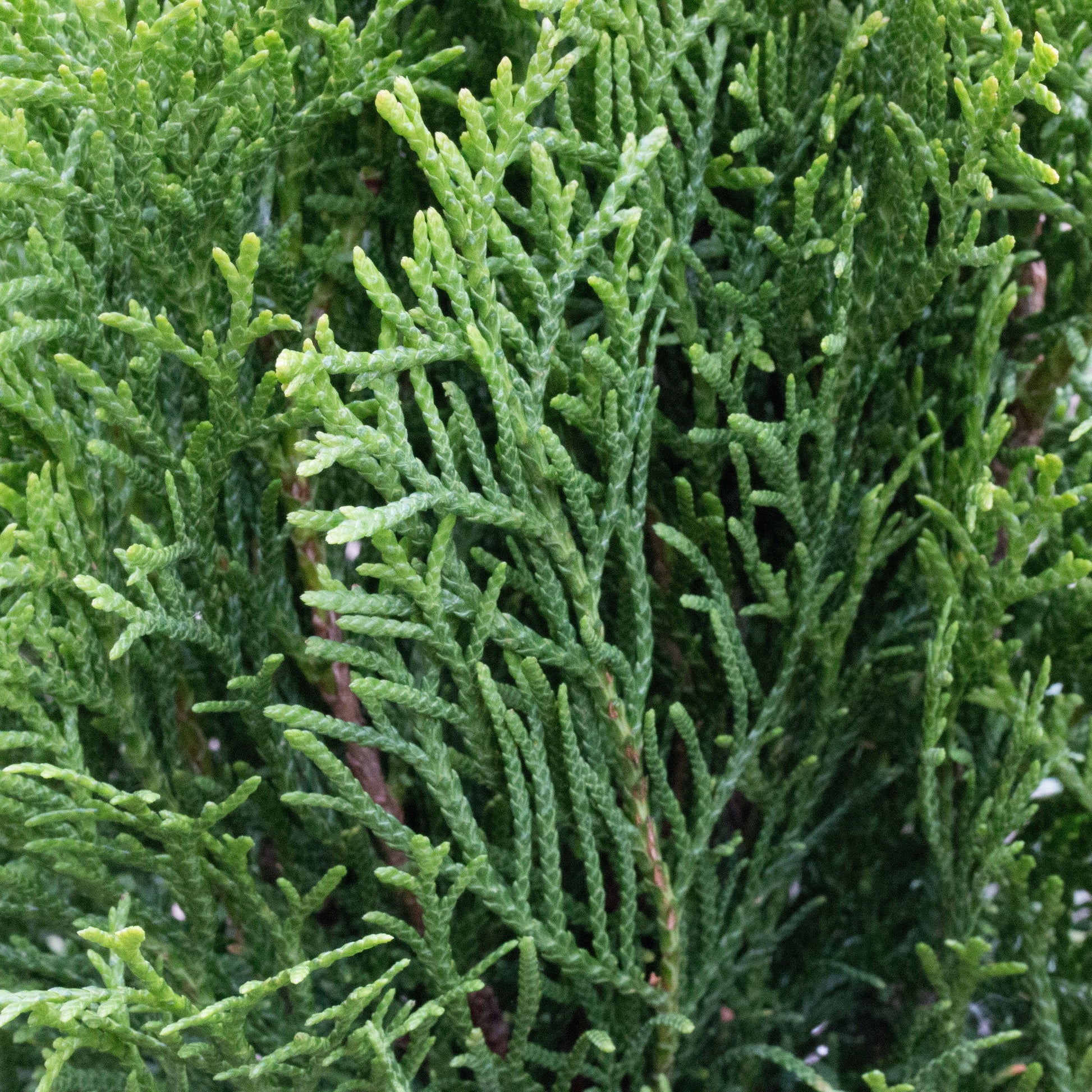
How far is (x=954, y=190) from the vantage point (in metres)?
1.50

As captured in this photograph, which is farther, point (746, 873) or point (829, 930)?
point (829, 930)

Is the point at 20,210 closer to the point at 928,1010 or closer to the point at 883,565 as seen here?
the point at 883,565

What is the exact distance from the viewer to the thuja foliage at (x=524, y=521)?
1370mm

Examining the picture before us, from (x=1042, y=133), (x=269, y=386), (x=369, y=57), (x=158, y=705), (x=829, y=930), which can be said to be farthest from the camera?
(x=829, y=930)

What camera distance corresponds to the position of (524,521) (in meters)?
1.45

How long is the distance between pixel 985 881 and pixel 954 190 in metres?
1.14

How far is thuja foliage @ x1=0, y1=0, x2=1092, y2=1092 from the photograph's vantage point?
137cm

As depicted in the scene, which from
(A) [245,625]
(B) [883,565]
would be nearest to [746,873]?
(B) [883,565]

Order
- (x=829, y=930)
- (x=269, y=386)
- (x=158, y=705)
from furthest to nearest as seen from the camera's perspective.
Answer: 1. (x=829, y=930)
2. (x=158, y=705)
3. (x=269, y=386)

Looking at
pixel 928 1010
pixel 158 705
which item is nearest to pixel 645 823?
pixel 928 1010

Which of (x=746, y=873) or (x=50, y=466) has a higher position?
(x=50, y=466)

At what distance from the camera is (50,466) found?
4.87 feet

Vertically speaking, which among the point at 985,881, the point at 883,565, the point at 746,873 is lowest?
the point at 746,873

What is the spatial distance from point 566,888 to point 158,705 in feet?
2.98
